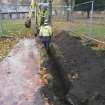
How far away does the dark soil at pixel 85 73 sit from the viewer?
9.92 meters

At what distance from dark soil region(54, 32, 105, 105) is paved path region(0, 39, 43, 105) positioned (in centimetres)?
103

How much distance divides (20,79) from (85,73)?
7.30 feet

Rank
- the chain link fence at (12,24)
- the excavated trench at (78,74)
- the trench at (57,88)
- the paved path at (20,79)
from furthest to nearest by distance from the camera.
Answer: the chain link fence at (12,24), the trench at (57,88), the paved path at (20,79), the excavated trench at (78,74)

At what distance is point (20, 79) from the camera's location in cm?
1295

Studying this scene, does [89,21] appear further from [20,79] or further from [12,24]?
[12,24]

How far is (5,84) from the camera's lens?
12.2m

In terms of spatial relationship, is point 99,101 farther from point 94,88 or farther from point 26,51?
point 26,51

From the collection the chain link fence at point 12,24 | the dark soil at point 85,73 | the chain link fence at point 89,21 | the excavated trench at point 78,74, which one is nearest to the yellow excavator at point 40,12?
the chain link fence at point 89,21

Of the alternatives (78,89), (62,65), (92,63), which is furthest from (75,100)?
(62,65)

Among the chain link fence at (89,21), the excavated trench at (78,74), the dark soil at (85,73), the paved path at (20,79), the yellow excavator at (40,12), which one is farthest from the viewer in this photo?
the yellow excavator at (40,12)

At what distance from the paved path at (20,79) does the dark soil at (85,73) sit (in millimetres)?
1029

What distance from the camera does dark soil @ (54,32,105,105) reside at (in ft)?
32.6

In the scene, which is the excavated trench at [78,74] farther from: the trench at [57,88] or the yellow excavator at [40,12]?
the yellow excavator at [40,12]

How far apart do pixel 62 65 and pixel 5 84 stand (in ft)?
8.75
